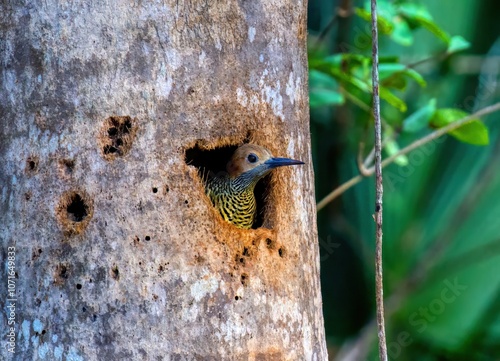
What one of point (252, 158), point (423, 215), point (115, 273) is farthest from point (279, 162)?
point (423, 215)

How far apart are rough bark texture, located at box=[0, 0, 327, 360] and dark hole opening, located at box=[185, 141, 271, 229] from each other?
19 cm

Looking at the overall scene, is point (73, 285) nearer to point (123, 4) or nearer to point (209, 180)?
point (123, 4)

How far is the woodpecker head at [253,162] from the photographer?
3.51 meters

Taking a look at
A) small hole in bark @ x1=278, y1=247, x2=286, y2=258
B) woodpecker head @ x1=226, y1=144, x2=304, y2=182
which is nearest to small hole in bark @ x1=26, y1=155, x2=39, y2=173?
woodpecker head @ x1=226, y1=144, x2=304, y2=182

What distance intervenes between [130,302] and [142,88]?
2.65ft

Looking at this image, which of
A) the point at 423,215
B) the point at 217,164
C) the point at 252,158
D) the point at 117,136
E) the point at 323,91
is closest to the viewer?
the point at 117,136

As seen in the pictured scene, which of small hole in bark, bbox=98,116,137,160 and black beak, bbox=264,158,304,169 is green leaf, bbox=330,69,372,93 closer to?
black beak, bbox=264,158,304,169

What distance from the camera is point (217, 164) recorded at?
4.39m

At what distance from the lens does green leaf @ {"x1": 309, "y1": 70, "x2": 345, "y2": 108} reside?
502cm

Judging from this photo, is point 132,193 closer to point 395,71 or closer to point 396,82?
point 395,71

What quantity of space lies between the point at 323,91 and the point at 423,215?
247 cm

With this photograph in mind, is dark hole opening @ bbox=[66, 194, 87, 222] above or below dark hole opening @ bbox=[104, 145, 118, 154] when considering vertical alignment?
below

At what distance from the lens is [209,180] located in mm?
4305

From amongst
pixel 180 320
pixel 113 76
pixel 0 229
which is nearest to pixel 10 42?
pixel 113 76
